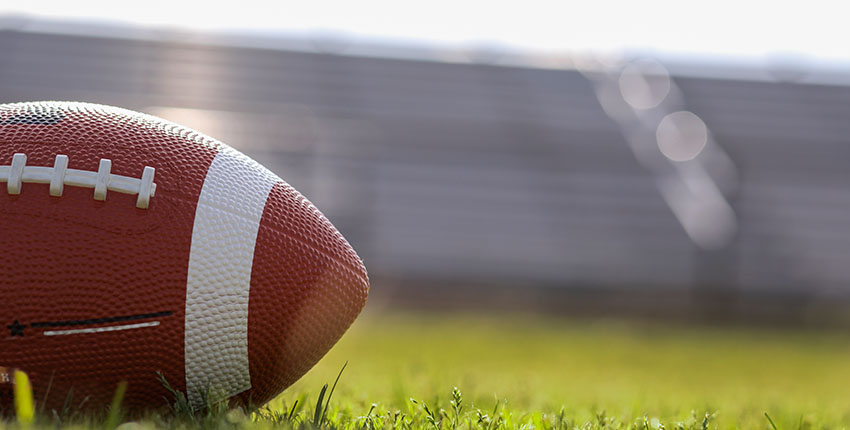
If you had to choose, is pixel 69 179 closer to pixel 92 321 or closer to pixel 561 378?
pixel 92 321

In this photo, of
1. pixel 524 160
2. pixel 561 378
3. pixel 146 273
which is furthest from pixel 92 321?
pixel 524 160

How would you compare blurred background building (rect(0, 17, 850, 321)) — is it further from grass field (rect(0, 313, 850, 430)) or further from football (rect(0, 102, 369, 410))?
football (rect(0, 102, 369, 410))

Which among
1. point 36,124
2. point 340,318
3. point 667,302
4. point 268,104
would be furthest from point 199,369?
point 268,104

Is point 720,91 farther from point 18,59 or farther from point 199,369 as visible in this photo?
point 199,369

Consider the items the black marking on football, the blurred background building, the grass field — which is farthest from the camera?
the blurred background building

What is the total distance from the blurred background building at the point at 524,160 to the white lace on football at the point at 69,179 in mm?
8031

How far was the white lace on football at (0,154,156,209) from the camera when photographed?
1698mm

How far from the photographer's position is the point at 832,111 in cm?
1506

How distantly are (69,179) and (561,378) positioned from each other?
118 inches

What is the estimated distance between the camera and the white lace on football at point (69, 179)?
5.57 feet

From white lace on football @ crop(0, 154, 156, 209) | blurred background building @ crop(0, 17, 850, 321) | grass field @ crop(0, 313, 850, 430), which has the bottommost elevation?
grass field @ crop(0, 313, 850, 430)

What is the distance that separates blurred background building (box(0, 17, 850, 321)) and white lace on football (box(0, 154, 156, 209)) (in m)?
8.03

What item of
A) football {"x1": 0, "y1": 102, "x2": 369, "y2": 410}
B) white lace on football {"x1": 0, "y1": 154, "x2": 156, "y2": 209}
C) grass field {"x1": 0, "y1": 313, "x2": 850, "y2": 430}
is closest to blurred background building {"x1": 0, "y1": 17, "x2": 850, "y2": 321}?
grass field {"x1": 0, "y1": 313, "x2": 850, "y2": 430}

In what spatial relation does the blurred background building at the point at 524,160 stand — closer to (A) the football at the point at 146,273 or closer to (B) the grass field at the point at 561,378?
(B) the grass field at the point at 561,378
